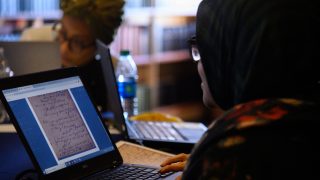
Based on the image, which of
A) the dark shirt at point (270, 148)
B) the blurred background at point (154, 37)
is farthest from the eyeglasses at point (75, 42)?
the blurred background at point (154, 37)

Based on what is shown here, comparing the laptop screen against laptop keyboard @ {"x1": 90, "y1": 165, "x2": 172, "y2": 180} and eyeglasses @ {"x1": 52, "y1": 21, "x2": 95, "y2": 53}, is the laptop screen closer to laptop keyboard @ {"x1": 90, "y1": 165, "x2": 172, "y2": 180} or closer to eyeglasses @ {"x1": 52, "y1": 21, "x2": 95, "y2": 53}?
laptop keyboard @ {"x1": 90, "y1": 165, "x2": 172, "y2": 180}

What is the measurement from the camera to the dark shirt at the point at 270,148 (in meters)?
0.73

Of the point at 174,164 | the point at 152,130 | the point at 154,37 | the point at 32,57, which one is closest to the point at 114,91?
the point at 152,130

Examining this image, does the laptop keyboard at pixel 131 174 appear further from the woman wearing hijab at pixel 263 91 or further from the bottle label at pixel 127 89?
the bottle label at pixel 127 89

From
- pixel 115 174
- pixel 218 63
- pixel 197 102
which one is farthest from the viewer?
pixel 197 102

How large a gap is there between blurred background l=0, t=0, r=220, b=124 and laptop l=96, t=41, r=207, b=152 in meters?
2.37

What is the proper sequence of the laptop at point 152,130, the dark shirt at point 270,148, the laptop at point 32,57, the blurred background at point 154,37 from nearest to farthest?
1. the dark shirt at point 270,148
2. the laptop at point 152,130
3. the laptop at point 32,57
4. the blurred background at point 154,37

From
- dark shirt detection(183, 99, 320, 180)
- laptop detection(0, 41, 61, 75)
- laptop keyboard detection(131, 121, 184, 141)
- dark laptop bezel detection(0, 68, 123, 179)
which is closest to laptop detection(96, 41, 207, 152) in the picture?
laptop keyboard detection(131, 121, 184, 141)

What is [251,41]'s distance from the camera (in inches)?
31.2

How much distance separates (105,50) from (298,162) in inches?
40.8

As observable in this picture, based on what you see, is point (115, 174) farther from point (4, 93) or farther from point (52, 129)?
point (4, 93)

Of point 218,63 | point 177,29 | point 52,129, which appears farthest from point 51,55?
point 177,29

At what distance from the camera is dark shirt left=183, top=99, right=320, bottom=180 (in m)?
0.73

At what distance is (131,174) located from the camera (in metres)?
1.24
